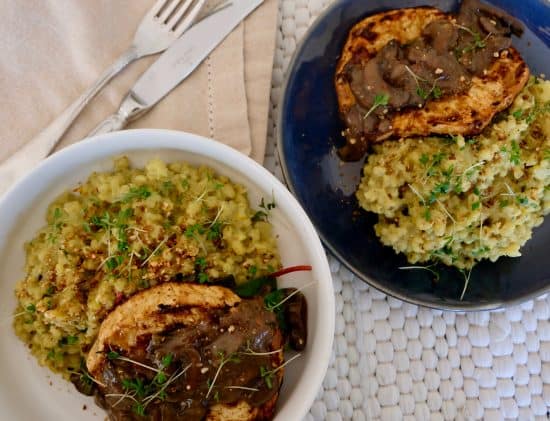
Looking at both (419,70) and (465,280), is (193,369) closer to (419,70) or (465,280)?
(465,280)

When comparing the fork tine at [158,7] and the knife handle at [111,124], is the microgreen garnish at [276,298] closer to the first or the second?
the knife handle at [111,124]

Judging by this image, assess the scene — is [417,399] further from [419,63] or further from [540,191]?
[419,63]

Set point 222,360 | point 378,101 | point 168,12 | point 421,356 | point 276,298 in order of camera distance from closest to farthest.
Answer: point 222,360
point 276,298
point 378,101
point 168,12
point 421,356

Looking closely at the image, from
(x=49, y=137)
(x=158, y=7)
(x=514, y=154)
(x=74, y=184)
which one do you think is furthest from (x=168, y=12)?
(x=514, y=154)

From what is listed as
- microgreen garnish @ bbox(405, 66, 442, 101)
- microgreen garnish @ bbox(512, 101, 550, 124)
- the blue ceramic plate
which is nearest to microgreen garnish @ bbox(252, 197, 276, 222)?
the blue ceramic plate

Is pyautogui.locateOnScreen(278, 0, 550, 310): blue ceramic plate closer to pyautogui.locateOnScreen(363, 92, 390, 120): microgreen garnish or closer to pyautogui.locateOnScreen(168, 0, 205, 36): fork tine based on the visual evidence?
pyautogui.locateOnScreen(363, 92, 390, 120): microgreen garnish

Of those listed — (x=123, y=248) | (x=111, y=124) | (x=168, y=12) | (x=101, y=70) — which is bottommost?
(x=123, y=248)

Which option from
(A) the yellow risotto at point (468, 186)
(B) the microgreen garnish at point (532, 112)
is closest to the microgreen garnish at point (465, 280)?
(A) the yellow risotto at point (468, 186)
